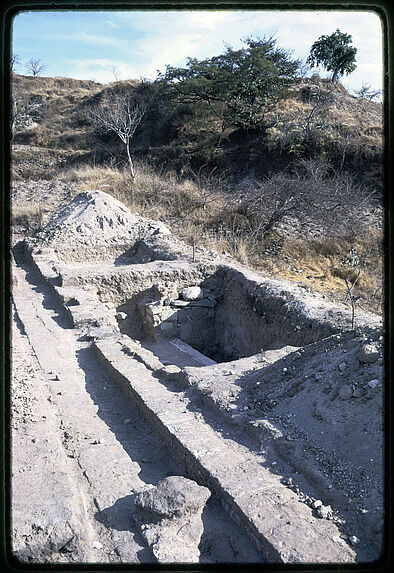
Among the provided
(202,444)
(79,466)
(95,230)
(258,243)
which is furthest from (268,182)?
(79,466)

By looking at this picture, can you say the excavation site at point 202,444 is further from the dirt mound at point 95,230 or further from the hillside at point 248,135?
the hillside at point 248,135

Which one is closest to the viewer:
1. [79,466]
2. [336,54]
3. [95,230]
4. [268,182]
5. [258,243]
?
[79,466]

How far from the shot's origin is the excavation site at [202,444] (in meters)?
2.62

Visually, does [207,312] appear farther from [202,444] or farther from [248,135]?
[248,135]

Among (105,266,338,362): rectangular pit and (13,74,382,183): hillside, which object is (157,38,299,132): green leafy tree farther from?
(105,266,338,362): rectangular pit

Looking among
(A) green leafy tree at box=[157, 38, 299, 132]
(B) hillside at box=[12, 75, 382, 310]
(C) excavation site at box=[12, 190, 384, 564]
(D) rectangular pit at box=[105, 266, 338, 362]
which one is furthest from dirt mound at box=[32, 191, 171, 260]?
(A) green leafy tree at box=[157, 38, 299, 132]

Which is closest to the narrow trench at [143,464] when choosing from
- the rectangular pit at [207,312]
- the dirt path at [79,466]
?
the dirt path at [79,466]

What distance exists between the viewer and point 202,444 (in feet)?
11.3

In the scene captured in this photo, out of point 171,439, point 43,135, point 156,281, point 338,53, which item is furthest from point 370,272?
point 43,135

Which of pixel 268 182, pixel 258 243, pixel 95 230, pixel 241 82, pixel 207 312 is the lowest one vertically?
pixel 207 312

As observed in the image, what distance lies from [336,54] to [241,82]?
29.1ft

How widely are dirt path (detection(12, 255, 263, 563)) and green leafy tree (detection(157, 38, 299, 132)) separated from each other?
16.3 m

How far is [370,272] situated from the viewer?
10.1 meters

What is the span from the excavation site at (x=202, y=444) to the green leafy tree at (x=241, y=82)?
1464cm
